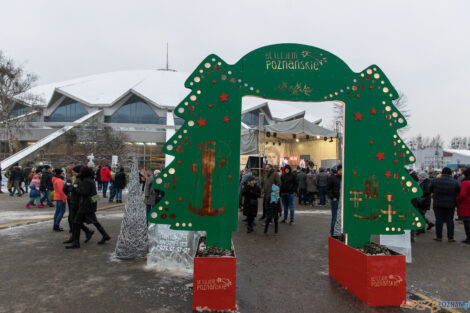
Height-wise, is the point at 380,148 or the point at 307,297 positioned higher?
the point at 380,148

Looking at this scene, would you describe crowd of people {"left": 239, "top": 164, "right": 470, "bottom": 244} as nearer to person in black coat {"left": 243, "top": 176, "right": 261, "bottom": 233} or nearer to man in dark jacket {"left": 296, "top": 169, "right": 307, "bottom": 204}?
person in black coat {"left": 243, "top": 176, "right": 261, "bottom": 233}

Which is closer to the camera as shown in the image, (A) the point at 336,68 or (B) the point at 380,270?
(B) the point at 380,270

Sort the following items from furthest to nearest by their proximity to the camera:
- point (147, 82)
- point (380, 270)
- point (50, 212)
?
point (147, 82) < point (50, 212) < point (380, 270)

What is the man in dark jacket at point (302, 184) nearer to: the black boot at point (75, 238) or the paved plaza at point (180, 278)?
the paved plaza at point (180, 278)

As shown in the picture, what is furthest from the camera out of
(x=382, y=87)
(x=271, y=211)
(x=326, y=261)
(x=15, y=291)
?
(x=271, y=211)

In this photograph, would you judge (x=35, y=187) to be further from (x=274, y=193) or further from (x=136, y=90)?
(x=136, y=90)

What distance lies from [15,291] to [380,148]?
16.4 feet

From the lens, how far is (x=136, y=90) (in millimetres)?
42938

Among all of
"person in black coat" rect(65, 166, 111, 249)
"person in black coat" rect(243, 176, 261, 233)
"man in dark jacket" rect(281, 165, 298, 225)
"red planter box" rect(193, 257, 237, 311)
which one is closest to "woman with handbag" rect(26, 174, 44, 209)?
"person in black coat" rect(65, 166, 111, 249)

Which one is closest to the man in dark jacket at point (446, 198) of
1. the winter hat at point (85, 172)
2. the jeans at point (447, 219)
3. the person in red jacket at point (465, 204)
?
the jeans at point (447, 219)

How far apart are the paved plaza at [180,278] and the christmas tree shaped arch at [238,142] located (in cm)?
82

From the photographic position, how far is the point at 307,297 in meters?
3.55

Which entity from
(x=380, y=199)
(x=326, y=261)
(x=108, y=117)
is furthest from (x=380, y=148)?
(x=108, y=117)

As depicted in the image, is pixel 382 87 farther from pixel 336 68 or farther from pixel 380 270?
pixel 380 270
